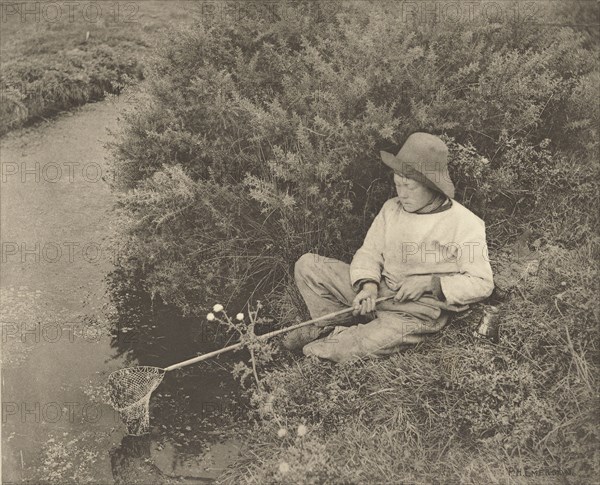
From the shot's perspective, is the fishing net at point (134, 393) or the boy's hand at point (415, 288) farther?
the boy's hand at point (415, 288)

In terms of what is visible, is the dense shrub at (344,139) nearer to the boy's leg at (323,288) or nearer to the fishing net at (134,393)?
the boy's leg at (323,288)

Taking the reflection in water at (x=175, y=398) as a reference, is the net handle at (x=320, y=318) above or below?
above

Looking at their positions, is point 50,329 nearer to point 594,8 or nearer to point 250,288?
point 250,288

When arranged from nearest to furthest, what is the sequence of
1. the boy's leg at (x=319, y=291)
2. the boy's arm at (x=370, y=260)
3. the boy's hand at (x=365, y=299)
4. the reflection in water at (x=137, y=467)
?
the reflection in water at (x=137, y=467) → the boy's hand at (x=365, y=299) → the boy's arm at (x=370, y=260) → the boy's leg at (x=319, y=291)

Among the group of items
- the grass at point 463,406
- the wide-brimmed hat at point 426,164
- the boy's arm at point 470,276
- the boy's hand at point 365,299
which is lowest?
the grass at point 463,406

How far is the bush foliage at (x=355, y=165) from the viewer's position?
142 inches

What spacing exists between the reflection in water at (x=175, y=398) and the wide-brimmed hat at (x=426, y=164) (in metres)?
1.66

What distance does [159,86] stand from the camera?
15.9ft

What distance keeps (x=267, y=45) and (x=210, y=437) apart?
3061mm

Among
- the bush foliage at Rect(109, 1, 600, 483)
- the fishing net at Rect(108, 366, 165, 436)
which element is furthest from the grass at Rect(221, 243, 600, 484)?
the fishing net at Rect(108, 366, 165, 436)

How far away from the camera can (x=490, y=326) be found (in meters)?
3.74

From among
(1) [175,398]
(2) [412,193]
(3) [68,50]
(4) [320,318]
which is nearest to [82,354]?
(1) [175,398]

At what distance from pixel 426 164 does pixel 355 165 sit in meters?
0.77

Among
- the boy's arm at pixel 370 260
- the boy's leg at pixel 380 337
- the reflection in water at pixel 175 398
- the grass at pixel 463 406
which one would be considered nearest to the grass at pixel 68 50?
the reflection in water at pixel 175 398
